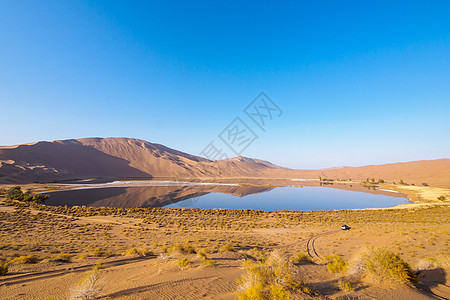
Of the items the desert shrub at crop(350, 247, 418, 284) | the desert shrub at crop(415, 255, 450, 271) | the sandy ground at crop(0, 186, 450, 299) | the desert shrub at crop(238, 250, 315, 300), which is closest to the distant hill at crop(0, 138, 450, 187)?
the sandy ground at crop(0, 186, 450, 299)

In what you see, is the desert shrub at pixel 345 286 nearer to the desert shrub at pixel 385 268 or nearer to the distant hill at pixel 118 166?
the desert shrub at pixel 385 268

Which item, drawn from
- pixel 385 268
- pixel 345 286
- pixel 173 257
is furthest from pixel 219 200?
pixel 345 286

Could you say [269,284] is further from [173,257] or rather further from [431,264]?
[431,264]

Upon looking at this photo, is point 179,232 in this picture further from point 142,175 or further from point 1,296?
point 142,175

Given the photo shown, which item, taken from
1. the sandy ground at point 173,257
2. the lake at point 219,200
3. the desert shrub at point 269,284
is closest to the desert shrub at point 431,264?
the sandy ground at point 173,257

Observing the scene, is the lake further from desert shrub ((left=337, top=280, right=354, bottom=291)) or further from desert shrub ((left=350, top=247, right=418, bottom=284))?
desert shrub ((left=337, top=280, right=354, bottom=291))

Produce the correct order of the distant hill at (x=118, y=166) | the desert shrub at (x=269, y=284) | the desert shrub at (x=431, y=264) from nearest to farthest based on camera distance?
1. the desert shrub at (x=269, y=284)
2. the desert shrub at (x=431, y=264)
3. the distant hill at (x=118, y=166)

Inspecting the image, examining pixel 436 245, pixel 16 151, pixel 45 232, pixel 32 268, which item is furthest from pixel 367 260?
pixel 16 151
